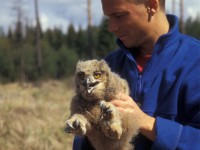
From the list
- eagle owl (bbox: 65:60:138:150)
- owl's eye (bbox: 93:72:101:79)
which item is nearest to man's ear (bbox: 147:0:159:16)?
eagle owl (bbox: 65:60:138:150)

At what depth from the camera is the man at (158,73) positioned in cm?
263

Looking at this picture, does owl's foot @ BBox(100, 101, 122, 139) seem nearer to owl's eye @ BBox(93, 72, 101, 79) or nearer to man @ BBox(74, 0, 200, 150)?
owl's eye @ BBox(93, 72, 101, 79)

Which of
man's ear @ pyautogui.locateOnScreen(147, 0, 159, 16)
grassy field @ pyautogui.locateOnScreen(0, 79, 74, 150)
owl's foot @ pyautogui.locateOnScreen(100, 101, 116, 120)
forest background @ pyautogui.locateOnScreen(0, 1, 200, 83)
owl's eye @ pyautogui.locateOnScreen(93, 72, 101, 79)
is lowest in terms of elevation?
forest background @ pyautogui.locateOnScreen(0, 1, 200, 83)

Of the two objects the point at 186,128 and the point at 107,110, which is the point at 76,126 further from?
the point at 186,128

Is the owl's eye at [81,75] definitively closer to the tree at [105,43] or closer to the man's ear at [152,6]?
the man's ear at [152,6]

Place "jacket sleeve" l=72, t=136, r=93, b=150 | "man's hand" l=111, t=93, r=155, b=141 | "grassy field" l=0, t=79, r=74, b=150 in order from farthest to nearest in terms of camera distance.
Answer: "grassy field" l=0, t=79, r=74, b=150
"jacket sleeve" l=72, t=136, r=93, b=150
"man's hand" l=111, t=93, r=155, b=141

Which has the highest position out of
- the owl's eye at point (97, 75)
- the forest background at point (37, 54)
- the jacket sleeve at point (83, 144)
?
the owl's eye at point (97, 75)

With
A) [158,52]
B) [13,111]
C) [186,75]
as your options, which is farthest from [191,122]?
[13,111]

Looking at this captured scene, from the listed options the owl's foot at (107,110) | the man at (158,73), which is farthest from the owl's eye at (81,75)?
the man at (158,73)

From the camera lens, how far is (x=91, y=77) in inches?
90.5

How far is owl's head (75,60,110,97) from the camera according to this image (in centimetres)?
229

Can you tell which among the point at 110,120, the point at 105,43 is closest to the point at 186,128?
the point at 110,120

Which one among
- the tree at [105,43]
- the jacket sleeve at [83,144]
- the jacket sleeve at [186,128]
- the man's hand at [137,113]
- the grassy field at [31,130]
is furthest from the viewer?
the tree at [105,43]

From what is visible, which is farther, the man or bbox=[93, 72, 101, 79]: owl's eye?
the man
